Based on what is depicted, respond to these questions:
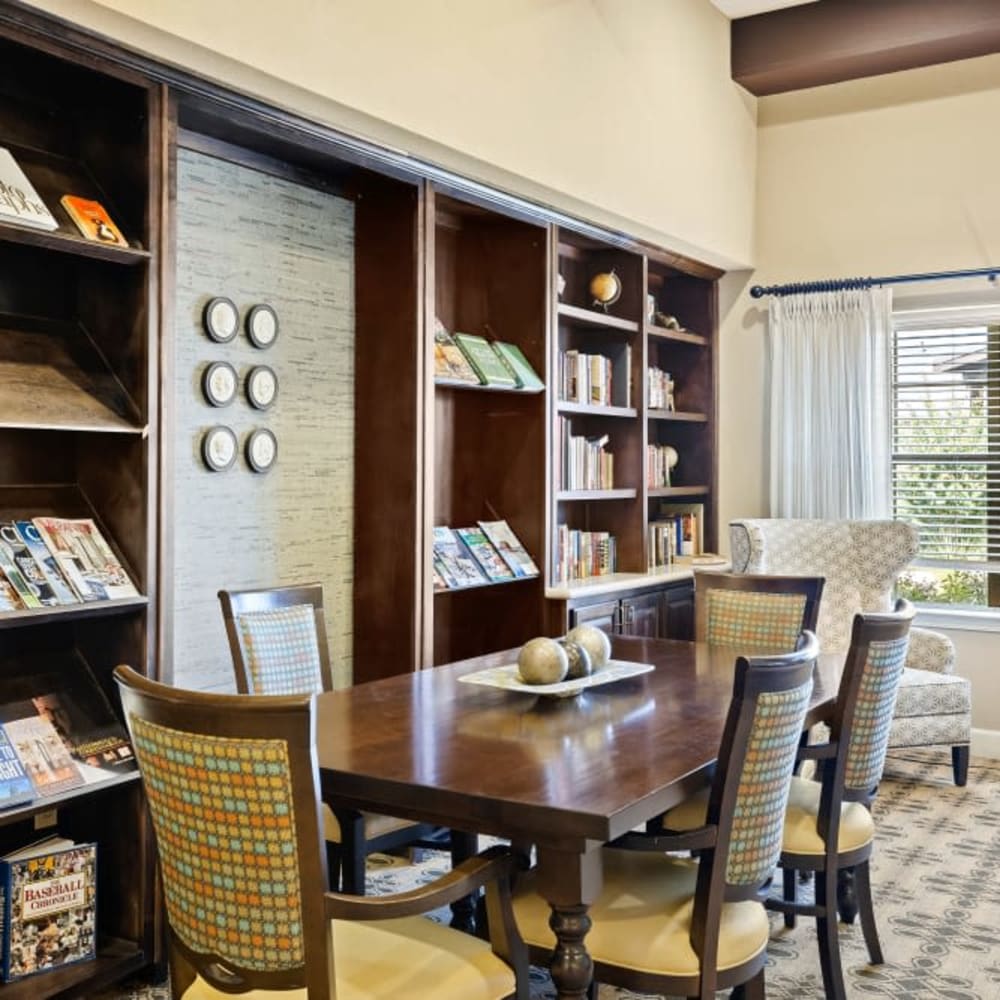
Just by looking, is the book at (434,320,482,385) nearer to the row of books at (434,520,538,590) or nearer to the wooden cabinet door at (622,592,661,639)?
the row of books at (434,520,538,590)

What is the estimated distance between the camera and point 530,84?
3.95m

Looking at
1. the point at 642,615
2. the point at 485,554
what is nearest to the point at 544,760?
the point at 485,554

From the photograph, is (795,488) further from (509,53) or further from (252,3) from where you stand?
(252,3)

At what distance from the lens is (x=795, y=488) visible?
19.1ft

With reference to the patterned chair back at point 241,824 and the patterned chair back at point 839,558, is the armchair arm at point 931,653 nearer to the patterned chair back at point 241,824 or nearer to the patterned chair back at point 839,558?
the patterned chair back at point 839,558

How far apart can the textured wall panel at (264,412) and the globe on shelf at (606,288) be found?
1546mm

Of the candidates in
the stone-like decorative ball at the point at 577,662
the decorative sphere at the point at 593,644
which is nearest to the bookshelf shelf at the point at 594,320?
the decorative sphere at the point at 593,644

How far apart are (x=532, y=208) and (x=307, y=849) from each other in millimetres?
3304

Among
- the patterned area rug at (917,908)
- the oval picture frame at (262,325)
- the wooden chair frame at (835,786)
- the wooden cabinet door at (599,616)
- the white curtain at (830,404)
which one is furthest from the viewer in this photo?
the white curtain at (830,404)

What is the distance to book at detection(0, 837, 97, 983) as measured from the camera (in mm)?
2641

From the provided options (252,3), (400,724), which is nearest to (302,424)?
(252,3)

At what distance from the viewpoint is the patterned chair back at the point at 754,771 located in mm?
2037

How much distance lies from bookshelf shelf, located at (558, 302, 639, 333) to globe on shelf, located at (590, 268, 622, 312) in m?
0.07

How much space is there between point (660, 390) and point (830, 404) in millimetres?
889
